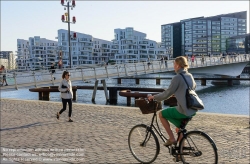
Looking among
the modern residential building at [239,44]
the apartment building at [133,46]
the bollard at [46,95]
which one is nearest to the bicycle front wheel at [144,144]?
the bollard at [46,95]

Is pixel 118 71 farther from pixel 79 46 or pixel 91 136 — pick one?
pixel 79 46

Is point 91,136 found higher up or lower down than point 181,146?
lower down

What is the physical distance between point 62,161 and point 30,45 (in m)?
137

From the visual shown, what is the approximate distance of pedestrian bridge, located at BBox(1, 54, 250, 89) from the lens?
23.0 m

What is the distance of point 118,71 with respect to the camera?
3152 centimetres

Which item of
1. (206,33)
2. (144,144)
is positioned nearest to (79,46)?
(206,33)

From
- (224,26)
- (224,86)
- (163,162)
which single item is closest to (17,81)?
(163,162)

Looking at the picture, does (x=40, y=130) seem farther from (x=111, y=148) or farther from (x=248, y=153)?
(x=248, y=153)

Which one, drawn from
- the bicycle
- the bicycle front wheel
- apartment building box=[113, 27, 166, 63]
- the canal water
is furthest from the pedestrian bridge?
apartment building box=[113, 27, 166, 63]

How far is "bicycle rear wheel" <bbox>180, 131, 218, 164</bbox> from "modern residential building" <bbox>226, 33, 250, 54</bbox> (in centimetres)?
12326

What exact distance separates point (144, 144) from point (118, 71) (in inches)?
1020

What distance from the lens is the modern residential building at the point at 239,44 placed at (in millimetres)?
119812

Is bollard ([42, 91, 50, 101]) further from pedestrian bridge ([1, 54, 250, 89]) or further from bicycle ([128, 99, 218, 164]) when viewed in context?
bicycle ([128, 99, 218, 164])

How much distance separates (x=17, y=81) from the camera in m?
22.2
